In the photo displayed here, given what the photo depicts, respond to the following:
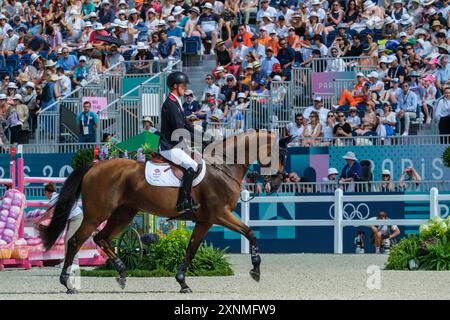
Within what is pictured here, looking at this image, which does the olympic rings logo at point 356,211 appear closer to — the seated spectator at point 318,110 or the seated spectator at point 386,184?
the seated spectator at point 386,184

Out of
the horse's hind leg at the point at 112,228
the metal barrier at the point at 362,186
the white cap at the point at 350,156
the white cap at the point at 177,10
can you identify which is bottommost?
the horse's hind leg at the point at 112,228

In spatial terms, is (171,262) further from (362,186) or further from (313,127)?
(313,127)

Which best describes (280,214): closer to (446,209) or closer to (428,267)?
(446,209)

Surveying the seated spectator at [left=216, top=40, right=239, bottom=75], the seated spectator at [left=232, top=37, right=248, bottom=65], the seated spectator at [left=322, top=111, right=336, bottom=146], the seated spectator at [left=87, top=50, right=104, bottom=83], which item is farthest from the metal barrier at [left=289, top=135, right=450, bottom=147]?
the seated spectator at [left=87, top=50, right=104, bottom=83]

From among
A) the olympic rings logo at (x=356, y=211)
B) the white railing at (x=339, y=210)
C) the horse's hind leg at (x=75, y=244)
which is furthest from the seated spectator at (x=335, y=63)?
the horse's hind leg at (x=75, y=244)

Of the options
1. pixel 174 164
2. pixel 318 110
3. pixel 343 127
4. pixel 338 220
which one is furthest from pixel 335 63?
pixel 174 164

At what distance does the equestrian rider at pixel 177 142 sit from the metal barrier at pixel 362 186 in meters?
8.26

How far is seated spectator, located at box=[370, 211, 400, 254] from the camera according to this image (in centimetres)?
2425

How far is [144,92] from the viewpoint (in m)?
29.2

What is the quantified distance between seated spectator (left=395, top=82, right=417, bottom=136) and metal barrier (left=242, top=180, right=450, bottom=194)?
1.61 m

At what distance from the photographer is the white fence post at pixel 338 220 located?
24359 mm

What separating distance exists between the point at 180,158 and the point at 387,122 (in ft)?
37.0

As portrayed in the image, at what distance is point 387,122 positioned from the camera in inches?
1025
